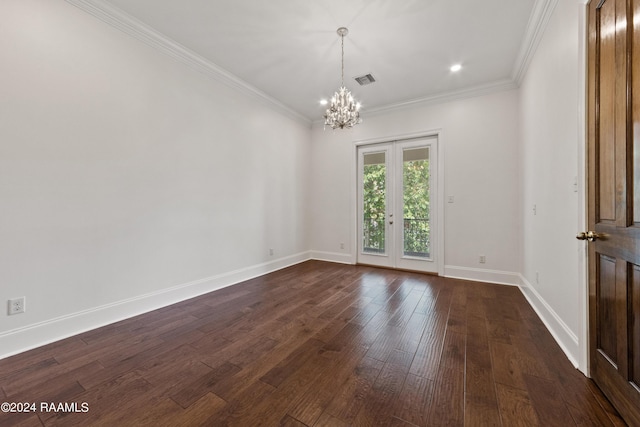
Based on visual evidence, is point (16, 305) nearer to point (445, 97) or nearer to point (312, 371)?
point (312, 371)

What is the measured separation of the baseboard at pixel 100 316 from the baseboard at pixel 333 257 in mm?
1941

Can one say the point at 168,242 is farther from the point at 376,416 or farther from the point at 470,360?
the point at 470,360

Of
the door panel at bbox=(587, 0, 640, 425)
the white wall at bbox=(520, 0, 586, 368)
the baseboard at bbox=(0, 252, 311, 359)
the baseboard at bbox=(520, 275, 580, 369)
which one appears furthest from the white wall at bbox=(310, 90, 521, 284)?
the baseboard at bbox=(0, 252, 311, 359)

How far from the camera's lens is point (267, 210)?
14.3ft

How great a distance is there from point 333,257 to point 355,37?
373 centimetres

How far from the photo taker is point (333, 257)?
518cm

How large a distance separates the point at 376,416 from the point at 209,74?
13.1 ft

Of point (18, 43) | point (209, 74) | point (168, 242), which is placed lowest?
point (168, 242)

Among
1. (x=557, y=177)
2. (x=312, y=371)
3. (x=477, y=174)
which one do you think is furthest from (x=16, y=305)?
(x=477, y=174)

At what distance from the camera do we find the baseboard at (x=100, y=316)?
193 centimetres

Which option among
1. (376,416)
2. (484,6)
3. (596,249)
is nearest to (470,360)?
(376,416)

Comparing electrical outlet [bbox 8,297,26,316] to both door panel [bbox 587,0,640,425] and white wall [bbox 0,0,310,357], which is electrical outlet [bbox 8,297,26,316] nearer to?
white wall [bbox 0,0,310,357]

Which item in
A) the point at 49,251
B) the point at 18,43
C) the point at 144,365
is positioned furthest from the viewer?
the point at 49,251

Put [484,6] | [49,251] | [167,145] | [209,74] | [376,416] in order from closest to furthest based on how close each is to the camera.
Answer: [376,416] < [49,251] < [484,6] < [167,145] < [209,74]
